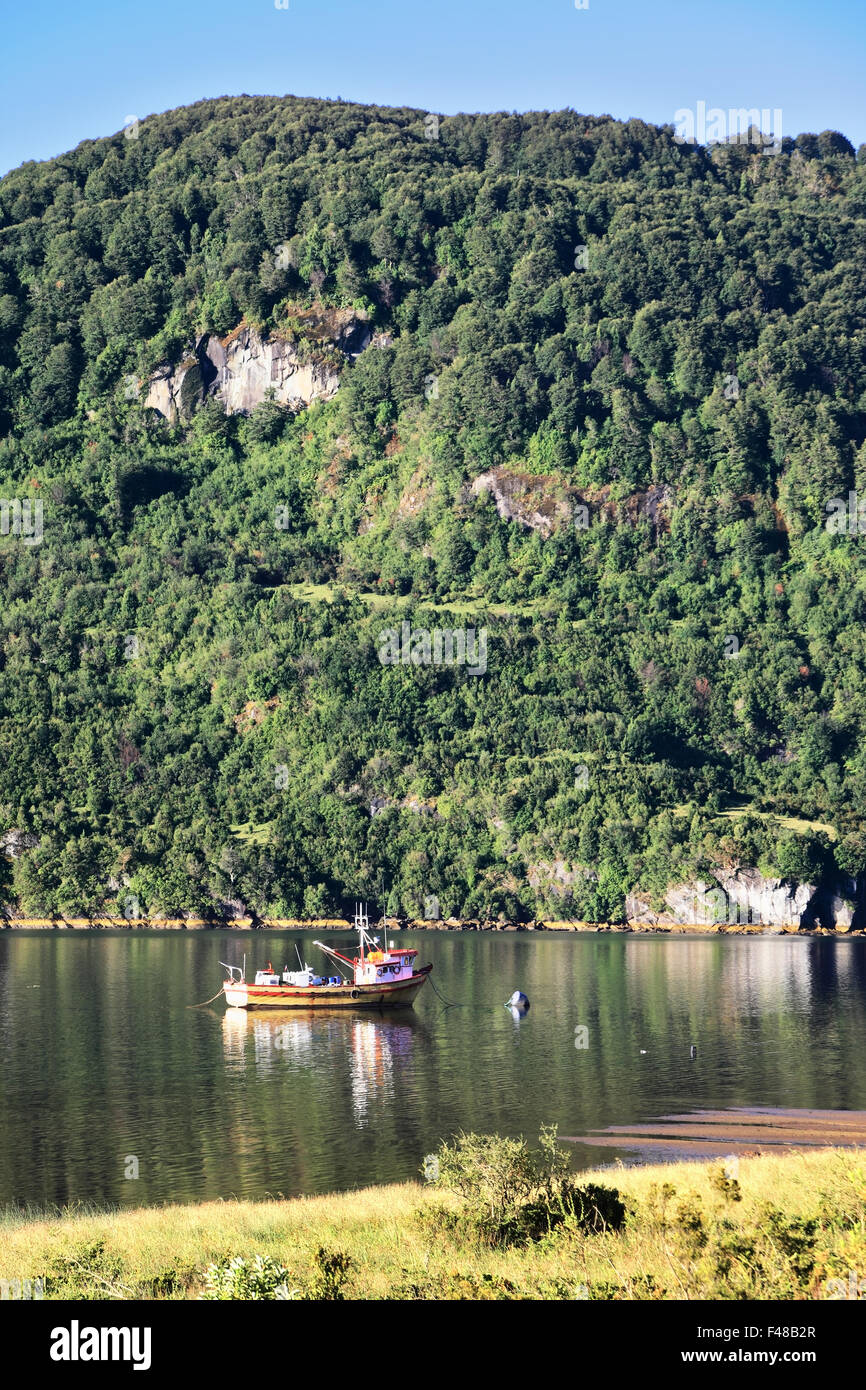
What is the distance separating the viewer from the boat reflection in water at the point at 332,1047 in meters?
81.6

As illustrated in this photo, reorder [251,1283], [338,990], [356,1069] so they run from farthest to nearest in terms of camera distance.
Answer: [338,990] → [356,1069] → [251,1283]

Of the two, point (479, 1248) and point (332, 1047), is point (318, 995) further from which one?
point (479, 1248)

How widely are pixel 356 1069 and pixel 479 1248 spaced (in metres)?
54.5

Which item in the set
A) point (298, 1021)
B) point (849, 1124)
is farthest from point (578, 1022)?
point (849, 1124)

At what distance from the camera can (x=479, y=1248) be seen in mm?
32625

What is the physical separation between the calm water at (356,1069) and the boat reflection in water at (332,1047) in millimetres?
Answer: 292

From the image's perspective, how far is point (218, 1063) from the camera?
8862 cm

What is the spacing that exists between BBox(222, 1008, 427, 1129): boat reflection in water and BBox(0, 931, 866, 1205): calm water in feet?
0.96

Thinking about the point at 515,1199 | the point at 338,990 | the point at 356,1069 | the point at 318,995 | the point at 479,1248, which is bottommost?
the point at 318,995

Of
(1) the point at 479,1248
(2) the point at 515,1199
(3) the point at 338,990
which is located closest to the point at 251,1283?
(1) the point at 479,1248

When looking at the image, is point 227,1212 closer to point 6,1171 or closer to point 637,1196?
point 637,1196

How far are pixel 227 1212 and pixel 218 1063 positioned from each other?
4446 centimetres
